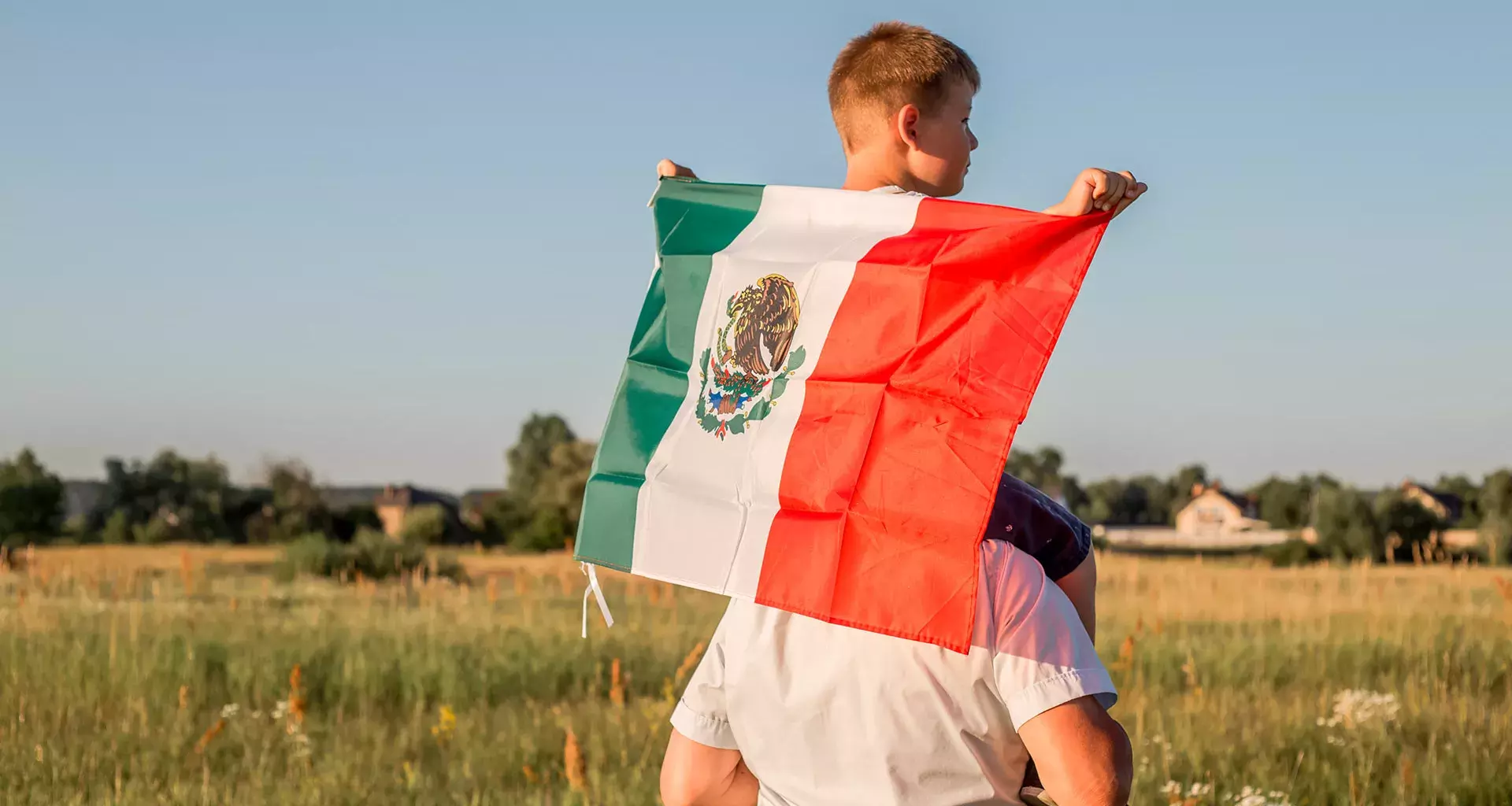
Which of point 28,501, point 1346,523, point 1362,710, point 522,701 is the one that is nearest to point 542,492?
point 28,501

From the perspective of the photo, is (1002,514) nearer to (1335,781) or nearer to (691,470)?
(691,470)

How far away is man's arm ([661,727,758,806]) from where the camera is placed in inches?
87.5

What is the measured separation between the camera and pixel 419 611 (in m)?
11.1

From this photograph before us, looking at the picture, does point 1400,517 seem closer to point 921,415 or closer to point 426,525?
point 426,525

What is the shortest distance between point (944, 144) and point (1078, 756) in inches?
39.3

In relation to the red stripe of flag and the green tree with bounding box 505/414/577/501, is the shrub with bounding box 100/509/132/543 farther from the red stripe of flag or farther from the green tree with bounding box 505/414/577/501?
the red stripe of flag

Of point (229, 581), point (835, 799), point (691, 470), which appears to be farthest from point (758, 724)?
point (229, 581)

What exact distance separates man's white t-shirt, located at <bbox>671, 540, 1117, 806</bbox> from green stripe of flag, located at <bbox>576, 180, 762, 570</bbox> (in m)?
0.31

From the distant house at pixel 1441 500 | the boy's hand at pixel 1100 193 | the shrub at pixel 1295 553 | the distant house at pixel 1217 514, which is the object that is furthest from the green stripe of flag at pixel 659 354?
the distant house at pixel 1217 514

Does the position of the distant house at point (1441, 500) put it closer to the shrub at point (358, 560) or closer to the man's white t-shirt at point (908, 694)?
the shrub at point (358, 560)

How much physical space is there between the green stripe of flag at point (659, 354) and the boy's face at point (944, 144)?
12.2 inches

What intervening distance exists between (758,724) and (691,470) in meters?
0.45

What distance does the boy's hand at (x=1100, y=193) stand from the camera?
180 centimetres

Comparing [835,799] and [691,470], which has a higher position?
[691,470]
